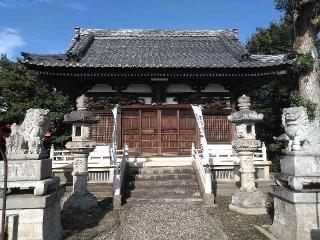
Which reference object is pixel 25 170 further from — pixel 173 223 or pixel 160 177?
pixel 160 177

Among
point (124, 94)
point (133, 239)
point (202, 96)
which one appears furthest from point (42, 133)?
point (202, 96)

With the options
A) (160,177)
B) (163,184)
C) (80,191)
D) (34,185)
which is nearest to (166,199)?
(163,184)

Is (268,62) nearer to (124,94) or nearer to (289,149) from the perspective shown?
(124,94)

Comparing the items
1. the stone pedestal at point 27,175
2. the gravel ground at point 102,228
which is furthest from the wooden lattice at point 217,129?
the stone pedestal at point 27,175

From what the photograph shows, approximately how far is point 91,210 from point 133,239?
3.30 m

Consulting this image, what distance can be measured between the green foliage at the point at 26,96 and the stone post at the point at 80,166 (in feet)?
53.8

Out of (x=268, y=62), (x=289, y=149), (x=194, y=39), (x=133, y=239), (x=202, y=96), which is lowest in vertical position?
(x=133, y=239)

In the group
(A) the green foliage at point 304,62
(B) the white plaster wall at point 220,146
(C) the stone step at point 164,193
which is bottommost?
(C) the stone step at point 164,193

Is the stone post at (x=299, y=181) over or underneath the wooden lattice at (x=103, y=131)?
underneath

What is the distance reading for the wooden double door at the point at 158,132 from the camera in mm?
16438

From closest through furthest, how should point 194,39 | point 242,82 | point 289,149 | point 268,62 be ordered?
point 289,149 → point 268,62 → point 242,82 → point 194,39

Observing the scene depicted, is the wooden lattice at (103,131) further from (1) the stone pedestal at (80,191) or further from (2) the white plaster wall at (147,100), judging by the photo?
(1) the stone pedestal at (80,191)

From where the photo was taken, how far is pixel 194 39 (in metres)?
22.7

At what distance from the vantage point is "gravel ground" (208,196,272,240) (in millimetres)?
7066
